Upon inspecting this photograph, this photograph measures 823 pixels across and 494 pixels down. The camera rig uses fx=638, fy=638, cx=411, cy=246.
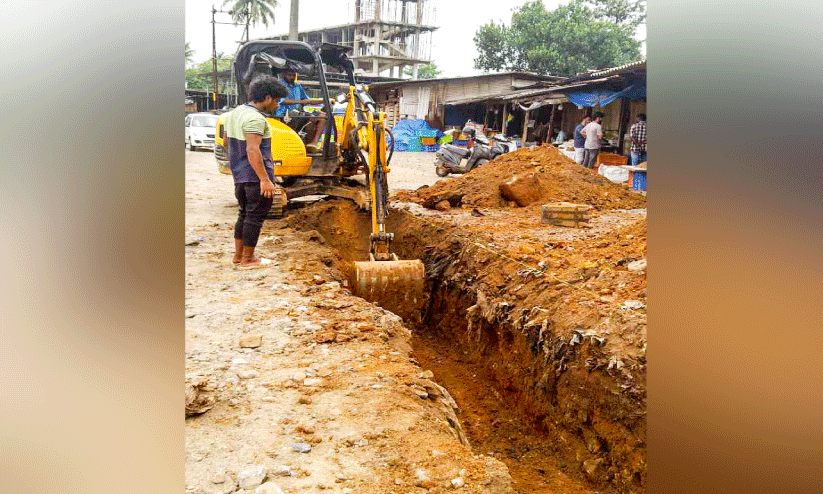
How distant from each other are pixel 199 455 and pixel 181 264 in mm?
1954

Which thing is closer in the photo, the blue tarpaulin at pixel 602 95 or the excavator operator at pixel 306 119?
the excavator operator at pixel 306 119

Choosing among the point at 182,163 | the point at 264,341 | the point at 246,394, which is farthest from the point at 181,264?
the point at 264,341

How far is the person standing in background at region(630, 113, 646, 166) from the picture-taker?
38.2ft

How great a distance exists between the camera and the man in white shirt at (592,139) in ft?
41.4

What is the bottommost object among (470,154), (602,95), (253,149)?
(253,149)

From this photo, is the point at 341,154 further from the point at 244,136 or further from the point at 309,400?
the point at 309,400

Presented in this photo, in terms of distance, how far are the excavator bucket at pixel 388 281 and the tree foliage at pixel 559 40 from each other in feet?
54.4

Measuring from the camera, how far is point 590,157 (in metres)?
13.2

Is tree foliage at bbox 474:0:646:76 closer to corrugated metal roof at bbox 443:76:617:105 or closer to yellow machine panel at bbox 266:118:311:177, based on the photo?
corrugated metal roof at bbox 443:76:617:105

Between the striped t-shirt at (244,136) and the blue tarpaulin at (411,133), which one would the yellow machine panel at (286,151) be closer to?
the striped t-shirt at (244,136)

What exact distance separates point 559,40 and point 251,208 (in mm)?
20243

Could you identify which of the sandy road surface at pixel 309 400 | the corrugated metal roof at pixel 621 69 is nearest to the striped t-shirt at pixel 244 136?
the sandy road surface at pixel 309 400

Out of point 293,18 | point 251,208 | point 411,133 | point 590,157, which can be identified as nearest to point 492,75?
point 411,133

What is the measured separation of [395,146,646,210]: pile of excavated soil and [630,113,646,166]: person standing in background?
1473 millimetres
